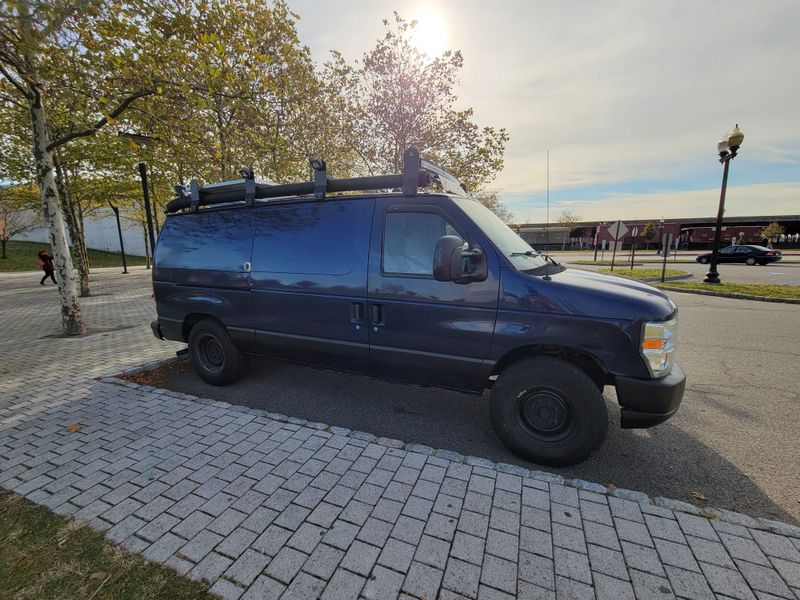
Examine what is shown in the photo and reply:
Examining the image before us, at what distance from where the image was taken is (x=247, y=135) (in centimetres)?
985

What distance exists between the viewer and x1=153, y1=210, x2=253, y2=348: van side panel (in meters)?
4.23

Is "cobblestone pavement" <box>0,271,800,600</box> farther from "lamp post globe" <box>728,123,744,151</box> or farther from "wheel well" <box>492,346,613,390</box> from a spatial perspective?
"lamp post globe" <box>728,123,744,151</box>

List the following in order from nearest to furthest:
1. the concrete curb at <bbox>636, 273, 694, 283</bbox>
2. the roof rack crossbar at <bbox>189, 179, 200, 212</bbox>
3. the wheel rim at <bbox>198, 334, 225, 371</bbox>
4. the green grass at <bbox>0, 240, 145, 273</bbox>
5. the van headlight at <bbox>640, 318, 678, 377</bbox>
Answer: the van headlight at <bbox>640, 318, 678, 377</bbox> < the roof rack crossbar at <bbox>189, 179, 200, 212</bbox> < the wheel rim at <bbox>198, 334, 225, 371</bbox> < the concrete curb at <bbox>636, 273, 694, 283</bbox> < the green grass at <bbox>0, 240, 145, 273</bbox>

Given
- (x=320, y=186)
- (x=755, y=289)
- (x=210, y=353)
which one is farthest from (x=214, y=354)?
(x=755, y=289)

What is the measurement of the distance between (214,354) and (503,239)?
13.0 ft

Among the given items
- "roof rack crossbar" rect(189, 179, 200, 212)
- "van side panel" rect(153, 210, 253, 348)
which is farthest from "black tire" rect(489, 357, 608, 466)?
"roof rack crossbar" rect(189, 179, 200, 212)

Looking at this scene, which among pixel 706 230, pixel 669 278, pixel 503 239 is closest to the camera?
pixel 503 239

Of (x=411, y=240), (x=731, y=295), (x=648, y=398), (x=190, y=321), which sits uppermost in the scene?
(x=411, y=240)

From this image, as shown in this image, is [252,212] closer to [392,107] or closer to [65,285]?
[65,285]

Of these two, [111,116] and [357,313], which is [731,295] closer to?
[357,313]

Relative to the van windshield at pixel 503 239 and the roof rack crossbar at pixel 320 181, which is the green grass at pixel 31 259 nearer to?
the roof rack crossbar at pixel 320 181

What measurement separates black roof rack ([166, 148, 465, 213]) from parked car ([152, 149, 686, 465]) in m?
0.02

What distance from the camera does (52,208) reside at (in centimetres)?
662

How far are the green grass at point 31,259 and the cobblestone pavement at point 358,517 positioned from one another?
31.0m
